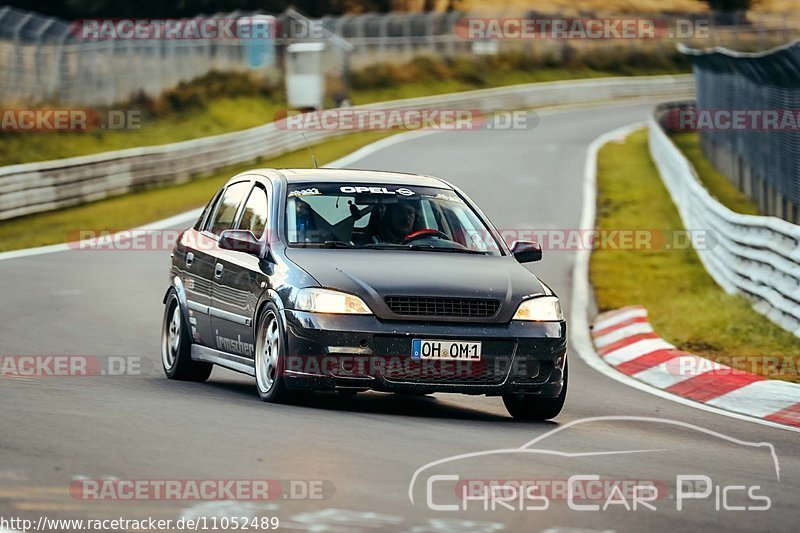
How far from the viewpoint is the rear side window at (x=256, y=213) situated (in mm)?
10828

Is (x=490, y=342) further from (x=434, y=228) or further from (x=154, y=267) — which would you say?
(x=154, y=267)

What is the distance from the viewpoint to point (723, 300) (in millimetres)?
17312

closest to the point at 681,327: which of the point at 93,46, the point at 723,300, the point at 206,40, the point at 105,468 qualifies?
the point at 723,300

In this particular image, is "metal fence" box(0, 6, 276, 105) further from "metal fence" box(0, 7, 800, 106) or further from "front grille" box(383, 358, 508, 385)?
"front grille" box(383, 358, 508, 385)

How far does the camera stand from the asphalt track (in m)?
6.45

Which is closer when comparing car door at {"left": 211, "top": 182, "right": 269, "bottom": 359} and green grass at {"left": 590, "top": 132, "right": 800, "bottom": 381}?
car door at {"left": 211, "top": 182, "right": 269, "bottom": 359}

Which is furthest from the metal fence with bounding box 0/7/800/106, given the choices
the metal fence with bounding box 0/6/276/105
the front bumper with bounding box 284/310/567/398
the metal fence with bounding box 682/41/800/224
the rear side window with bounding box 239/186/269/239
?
the front bumper with bounding box 284/310/567/398

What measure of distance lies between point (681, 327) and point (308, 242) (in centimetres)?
683

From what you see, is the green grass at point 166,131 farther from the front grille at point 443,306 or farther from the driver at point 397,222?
the front grille at point 443,306

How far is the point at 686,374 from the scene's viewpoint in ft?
43.7

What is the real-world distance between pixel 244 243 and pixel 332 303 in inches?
43.9

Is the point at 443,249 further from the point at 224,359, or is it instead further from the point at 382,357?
the point at 224,359

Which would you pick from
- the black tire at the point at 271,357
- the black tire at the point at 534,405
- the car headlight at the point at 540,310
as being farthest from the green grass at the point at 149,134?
the car headlight at the point at 540,310

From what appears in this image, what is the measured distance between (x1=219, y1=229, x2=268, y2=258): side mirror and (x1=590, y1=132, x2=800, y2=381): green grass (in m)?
4.91
